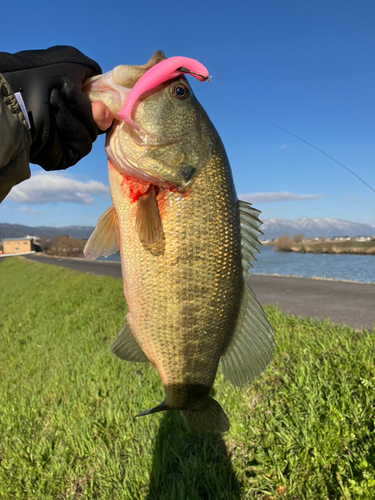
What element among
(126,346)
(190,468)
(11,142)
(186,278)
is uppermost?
(11,142)

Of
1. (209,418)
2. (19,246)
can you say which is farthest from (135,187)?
(19,246)

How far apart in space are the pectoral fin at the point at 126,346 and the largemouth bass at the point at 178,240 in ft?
0.06

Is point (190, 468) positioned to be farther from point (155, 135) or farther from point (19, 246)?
point (19, 246)

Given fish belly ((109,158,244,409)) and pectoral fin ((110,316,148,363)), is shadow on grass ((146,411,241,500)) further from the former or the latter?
pectoral fin ((110,316,148,363))

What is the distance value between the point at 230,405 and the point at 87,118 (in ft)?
11.7

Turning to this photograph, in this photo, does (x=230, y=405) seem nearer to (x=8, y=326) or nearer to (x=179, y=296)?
(x=179, y=296)

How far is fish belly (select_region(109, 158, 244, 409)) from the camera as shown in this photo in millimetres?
1961

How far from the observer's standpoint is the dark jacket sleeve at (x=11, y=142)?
168 cm

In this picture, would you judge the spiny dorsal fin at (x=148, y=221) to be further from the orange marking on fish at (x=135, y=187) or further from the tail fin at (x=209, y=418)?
the tail fin at (x=209, y=418)

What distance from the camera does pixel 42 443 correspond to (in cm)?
426

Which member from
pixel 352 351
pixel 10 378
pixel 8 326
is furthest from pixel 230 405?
pixel 8 326

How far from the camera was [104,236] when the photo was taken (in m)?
2.18

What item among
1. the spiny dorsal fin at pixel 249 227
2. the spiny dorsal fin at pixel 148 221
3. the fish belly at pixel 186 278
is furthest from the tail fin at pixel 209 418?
the spiny dorsal fin at pixel 148 221

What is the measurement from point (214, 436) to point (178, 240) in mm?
2858
